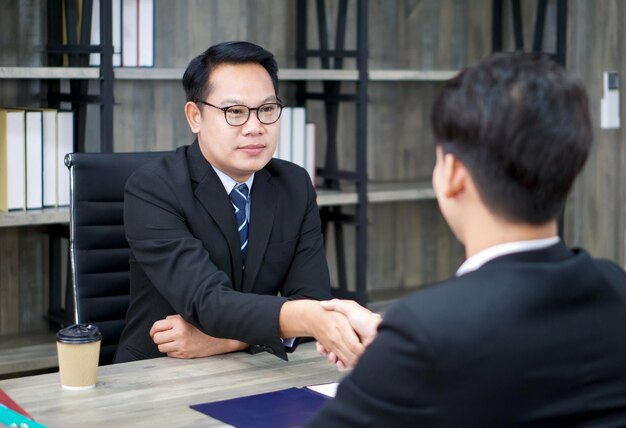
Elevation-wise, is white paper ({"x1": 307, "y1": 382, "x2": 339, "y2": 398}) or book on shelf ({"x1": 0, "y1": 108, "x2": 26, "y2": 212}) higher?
book on shelf ({"x1": 0, "y1": 108, "x2": 26, "y2": 212})

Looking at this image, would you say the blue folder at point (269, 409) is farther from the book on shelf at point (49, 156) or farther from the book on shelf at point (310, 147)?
the book on shelf at point (310, 147)

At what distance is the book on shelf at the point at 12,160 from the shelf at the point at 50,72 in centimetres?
14

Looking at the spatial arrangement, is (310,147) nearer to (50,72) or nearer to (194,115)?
(50,72)

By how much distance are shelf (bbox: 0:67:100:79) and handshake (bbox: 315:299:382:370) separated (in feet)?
5.57

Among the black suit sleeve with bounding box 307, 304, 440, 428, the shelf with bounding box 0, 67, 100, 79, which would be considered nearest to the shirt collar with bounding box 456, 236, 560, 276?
the black suit sleeve with bounding box 307, 304, 440, 428

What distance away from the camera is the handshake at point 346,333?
1.81m

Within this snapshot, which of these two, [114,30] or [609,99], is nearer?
[114,30]

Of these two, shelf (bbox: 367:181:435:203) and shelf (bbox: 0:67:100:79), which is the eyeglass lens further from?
shelf (bbox: 367:181:435:203)

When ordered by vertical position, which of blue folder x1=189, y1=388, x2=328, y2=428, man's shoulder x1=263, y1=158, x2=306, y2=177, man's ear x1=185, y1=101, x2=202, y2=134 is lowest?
blue folder x1=189, y1=388, x2=328, y2=428

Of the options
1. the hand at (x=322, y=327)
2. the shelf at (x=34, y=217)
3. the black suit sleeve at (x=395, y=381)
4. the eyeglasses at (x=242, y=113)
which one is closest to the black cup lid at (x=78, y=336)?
the hand at (x=322, y=327)

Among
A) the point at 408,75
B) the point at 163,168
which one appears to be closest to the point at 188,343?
the point at 163,168

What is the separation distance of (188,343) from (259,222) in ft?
1.39

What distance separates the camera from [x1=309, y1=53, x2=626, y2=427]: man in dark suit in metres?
1.00

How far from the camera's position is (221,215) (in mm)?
2271
